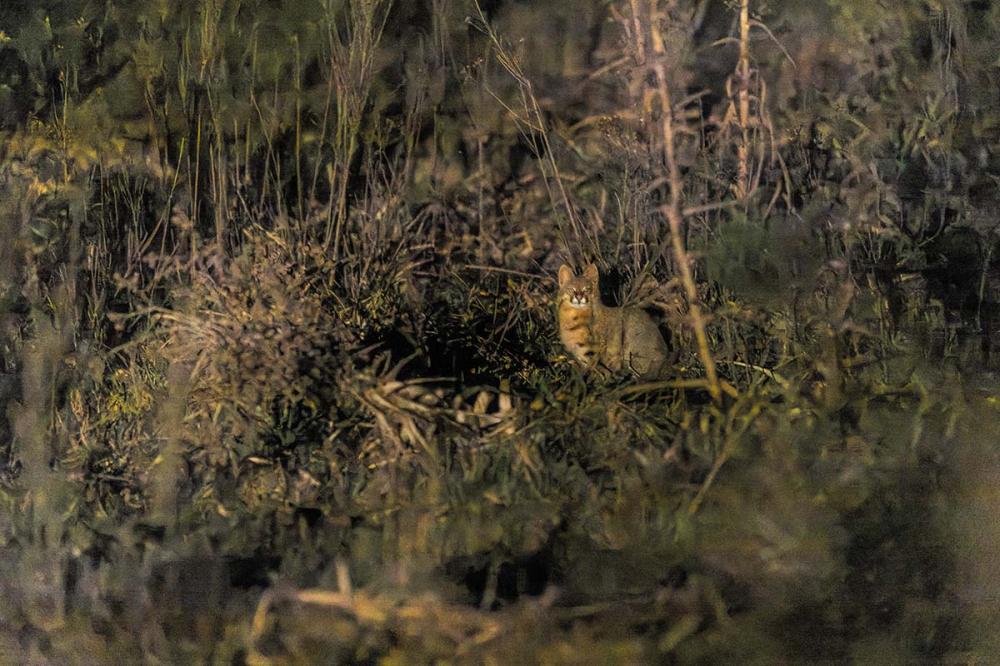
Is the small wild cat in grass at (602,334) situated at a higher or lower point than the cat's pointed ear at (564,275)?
lower

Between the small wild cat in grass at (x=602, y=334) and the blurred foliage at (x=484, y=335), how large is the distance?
0.28 ft

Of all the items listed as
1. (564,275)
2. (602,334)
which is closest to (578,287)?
(564,275)

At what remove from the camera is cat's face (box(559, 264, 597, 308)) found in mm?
3617

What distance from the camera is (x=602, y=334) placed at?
3.63 meters

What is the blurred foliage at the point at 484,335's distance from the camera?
308cm

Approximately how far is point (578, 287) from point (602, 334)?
17 centimetres

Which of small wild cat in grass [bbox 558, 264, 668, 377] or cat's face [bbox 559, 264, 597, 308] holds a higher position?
cat's face [bbox 559, 264, 597, 308]

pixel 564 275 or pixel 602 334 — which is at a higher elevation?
pixel 564 275

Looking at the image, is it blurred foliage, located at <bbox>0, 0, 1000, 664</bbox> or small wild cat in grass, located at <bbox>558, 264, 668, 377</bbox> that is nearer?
blurred foliage, located at <bbox>0, 0, 1000, 664</bbox>

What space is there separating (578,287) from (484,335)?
1.14 ft

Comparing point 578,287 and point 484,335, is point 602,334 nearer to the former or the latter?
point 578,287

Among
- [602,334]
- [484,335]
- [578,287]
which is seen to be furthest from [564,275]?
[484,335]

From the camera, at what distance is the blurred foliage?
3078 millimetres

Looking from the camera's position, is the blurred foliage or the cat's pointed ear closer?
the blurred foliage
